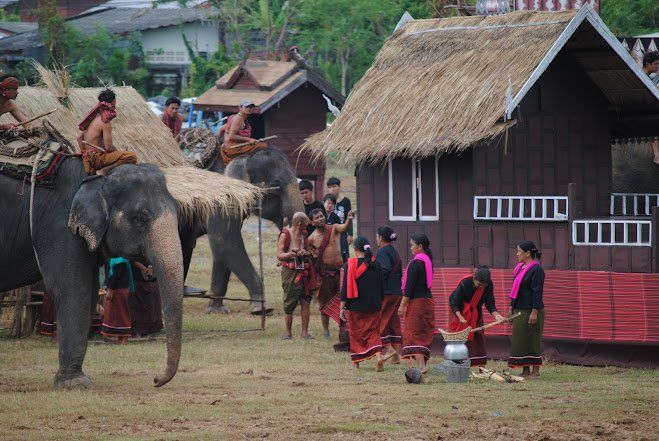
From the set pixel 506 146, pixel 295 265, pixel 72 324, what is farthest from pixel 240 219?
pixel 72 324

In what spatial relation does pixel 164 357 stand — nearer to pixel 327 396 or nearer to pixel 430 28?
pixel 327 396

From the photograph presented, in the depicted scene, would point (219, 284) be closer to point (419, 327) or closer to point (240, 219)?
point (240, 219)

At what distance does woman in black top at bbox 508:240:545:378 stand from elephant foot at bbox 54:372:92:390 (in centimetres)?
445

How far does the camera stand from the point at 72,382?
43.9ft

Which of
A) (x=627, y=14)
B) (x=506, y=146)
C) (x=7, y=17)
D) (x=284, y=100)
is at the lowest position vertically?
(x=506, y=146)

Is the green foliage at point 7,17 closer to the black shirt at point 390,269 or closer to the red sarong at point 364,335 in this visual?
the black shirt at point 390,269

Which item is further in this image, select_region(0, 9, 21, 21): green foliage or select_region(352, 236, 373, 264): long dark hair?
select_region(0, 9, 21, 21): green foliage

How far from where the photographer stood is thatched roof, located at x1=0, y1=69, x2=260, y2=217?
702 inches

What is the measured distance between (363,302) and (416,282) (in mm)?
743

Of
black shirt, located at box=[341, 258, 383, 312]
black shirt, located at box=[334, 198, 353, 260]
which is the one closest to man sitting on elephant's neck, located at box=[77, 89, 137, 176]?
black shirt, located at box=[341, 258, 383, 312]

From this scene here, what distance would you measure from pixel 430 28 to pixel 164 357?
6.55 m

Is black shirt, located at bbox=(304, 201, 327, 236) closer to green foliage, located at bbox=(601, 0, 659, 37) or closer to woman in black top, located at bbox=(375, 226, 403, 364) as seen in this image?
woman in black top, located at bbox=(375, 226, 403, 364)

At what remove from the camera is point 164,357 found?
16.0 metres

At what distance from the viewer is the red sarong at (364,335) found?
15133 mm
